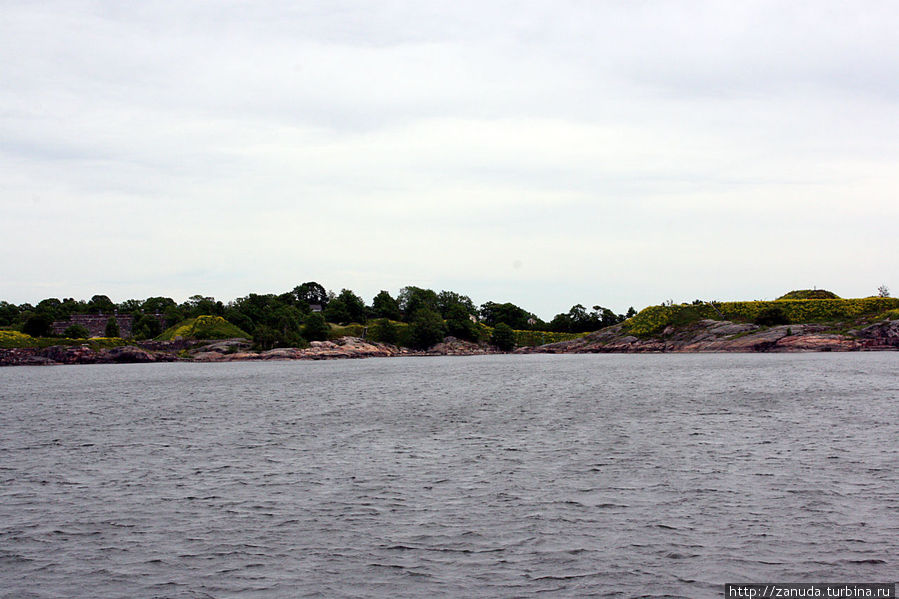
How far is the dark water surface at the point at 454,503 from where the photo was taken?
72.0 ft

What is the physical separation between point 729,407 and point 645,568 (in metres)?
46.9

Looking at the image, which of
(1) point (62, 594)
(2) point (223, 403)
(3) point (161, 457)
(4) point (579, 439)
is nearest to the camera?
(1) point (62, 594)

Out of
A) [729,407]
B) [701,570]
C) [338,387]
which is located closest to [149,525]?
[701,570]

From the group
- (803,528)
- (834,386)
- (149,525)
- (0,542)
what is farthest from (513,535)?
(834,386)

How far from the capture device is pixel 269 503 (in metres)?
31.2

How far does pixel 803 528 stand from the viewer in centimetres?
2564

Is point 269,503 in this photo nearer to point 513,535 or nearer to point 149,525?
point 149,525

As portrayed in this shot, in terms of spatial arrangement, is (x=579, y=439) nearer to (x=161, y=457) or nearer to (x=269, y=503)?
(x=269, y=503)

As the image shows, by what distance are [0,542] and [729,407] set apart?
56.6m

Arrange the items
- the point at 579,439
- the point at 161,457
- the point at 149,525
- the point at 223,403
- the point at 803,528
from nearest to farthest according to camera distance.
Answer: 1. the point at 803,528
2. the point at 149,525
3. the point at 161,457
4. the point at 579,439
5. the point at 223,403

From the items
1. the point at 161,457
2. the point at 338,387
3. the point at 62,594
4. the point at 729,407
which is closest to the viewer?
the point at 62,594

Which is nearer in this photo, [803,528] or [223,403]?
[803,528]

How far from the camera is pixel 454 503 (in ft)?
100

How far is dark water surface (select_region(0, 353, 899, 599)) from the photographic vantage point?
21.9 m
